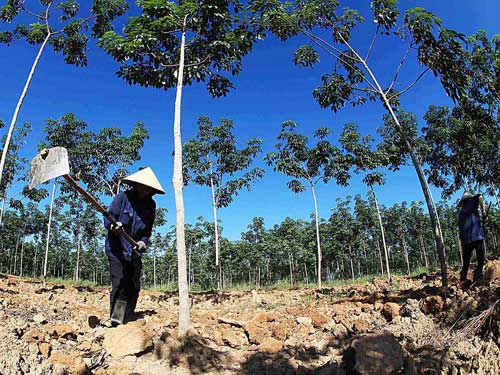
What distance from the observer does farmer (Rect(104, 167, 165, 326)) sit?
149 inches

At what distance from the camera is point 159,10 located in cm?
486

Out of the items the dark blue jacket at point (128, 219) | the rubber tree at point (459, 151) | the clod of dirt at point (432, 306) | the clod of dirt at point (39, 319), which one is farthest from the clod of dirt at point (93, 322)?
the rubber tree at point (459, 151)

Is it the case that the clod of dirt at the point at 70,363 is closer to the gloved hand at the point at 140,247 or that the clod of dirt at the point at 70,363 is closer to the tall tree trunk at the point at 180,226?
the tall tree trunk at the point at 180,226

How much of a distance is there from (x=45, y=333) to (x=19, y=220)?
97.4 ft

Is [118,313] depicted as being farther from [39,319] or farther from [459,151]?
[459,151]

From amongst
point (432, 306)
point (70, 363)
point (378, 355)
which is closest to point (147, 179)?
point (70, 363)

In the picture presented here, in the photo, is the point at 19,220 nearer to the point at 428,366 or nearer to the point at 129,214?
the point at 129,214

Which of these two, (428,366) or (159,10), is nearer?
(428,366)

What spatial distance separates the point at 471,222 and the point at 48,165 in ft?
17.9

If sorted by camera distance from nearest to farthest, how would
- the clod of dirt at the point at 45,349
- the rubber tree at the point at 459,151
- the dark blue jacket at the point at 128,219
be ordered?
the clod of dirt at the point at 45,349 → the dark blue jacket at the point at 128,219 → the rubber tree at the point at 459,151

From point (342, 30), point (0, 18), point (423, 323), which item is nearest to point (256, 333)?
point (423, 323)

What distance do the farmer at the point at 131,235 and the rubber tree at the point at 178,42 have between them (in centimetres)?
75

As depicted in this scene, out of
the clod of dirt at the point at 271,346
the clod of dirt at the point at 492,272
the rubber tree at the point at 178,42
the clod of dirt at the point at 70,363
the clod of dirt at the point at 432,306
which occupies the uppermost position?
the rubber tree at the point at 178,42

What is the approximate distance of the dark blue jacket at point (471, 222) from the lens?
505 cm
